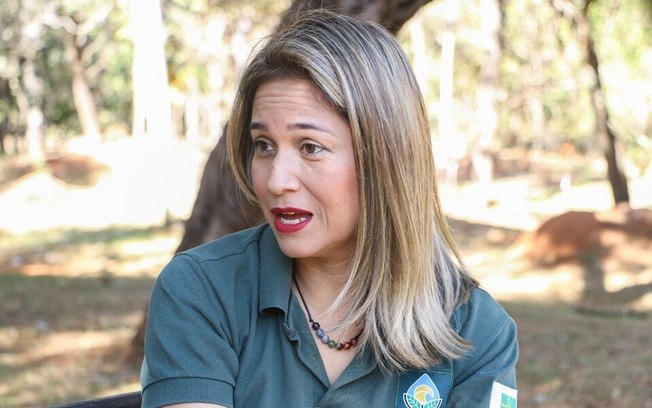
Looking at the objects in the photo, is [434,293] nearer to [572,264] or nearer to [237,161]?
[237,161]

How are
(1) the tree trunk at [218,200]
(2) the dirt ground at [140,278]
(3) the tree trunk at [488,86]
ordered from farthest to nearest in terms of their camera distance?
1. (3) the tree trunk at [488,86]
2. (2) the dirt ground at [140,278]
3. (1) the tree trunk at [218,200]

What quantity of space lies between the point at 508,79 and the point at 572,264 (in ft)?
87.4

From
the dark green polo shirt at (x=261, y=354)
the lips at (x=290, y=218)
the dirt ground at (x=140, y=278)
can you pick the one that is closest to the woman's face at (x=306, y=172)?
the lips at (x=290, y=218)

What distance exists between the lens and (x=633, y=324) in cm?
991

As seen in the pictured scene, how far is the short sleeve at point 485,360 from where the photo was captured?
195 cm

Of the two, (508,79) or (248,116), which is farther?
(508,79)

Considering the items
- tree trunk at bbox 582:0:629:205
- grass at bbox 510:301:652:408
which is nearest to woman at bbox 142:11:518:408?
grass at bbox 510:301:652:408

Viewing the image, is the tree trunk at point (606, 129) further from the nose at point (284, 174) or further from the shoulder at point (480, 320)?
the nose at point (284, 174)

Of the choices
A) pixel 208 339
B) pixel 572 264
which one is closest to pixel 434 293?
pixel 208 339

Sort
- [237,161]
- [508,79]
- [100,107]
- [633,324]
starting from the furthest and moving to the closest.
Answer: [100,107]
[508,79]
[633,324]
[237,161]

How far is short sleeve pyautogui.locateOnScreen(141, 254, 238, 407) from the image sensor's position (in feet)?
6.01

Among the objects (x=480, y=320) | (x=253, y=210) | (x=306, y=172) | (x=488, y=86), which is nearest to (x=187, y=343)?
(x=306, y=172)

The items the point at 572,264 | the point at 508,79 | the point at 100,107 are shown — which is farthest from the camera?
the point at 100,107

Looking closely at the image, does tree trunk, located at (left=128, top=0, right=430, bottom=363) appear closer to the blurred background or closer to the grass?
the blurred background
